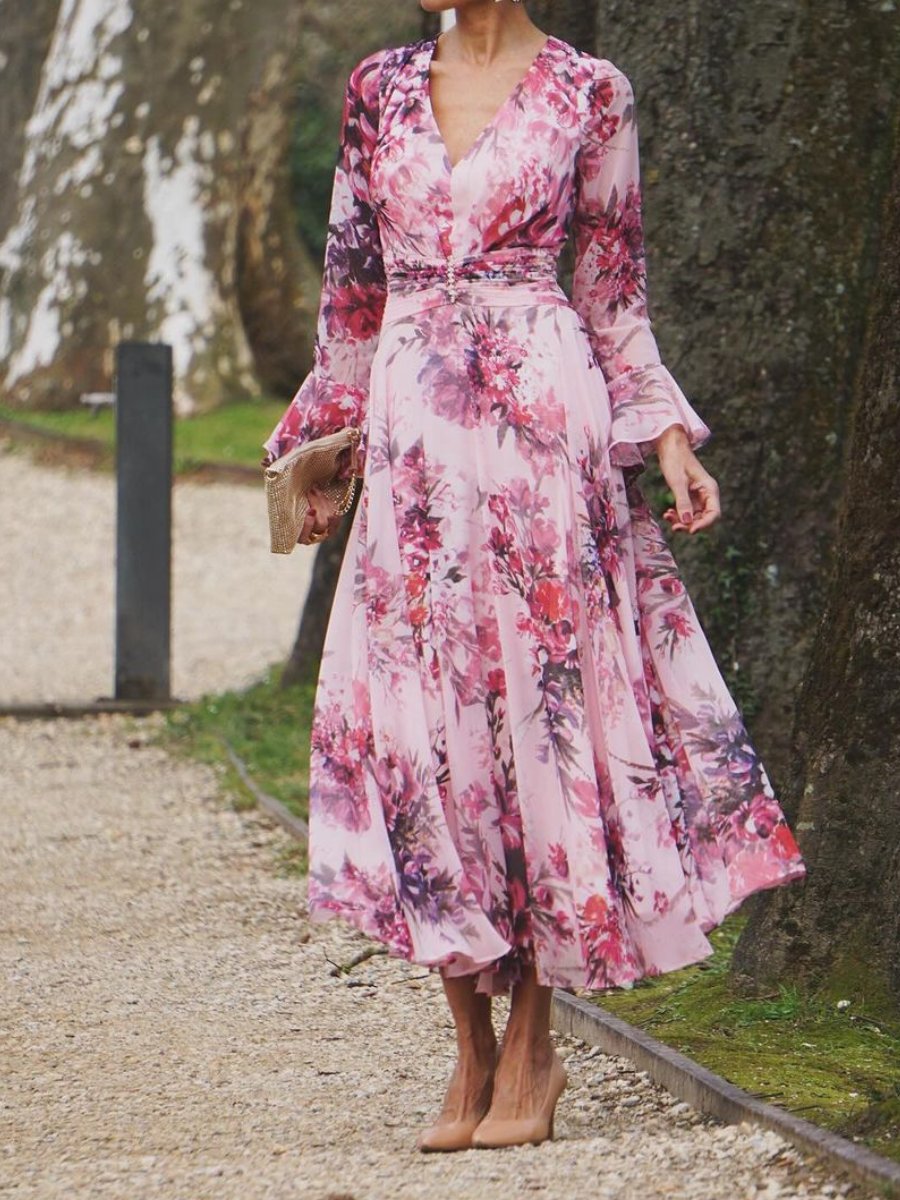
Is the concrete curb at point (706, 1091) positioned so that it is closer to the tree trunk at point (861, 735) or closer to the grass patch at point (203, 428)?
the tree trunk at point (861, 735)

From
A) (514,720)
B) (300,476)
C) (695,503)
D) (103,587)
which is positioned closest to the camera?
(514,720)

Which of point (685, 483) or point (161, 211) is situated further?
point (161, 211)

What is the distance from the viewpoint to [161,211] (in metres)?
23.1

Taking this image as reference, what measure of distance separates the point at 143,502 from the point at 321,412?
22.7 ft

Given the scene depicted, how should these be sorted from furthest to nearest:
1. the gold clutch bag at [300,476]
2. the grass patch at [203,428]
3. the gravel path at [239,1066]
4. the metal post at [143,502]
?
1. the grass patch at [203,428]
2. the metal post at [143,502]
3. the gold clutch bag at [300,476]
4. the gravel path at [239,1066]

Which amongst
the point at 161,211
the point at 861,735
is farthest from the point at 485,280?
the point at 161,211

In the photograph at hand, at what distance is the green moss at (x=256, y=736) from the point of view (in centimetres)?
809

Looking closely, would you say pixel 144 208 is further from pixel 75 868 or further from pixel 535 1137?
pixel 535 1137

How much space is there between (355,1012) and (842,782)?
4.29 feet

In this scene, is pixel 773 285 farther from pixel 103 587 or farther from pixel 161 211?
pixel 161 211

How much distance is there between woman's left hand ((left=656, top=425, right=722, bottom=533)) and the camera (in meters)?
3.62

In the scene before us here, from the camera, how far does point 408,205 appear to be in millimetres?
3615

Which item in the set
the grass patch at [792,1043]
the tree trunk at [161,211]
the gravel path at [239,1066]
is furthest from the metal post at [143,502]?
the tree trunk at [161,211]

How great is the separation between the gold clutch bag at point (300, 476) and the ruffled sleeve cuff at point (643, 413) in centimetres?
46
